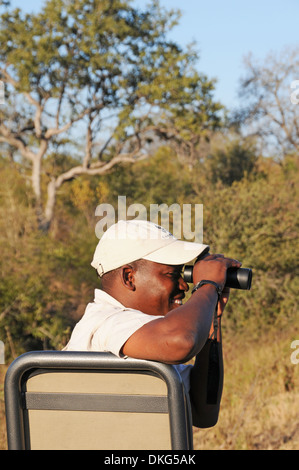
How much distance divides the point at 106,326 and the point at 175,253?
28cm

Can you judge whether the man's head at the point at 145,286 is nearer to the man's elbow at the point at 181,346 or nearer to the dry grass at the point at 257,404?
the man's elbow at the point at 181,346

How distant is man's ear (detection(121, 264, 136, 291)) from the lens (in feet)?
5.12

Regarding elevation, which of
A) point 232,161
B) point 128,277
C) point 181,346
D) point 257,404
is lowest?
point 257,404

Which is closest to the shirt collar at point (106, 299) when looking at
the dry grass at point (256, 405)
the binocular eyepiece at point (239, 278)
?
the binocular eyepiece at point (239, 278)

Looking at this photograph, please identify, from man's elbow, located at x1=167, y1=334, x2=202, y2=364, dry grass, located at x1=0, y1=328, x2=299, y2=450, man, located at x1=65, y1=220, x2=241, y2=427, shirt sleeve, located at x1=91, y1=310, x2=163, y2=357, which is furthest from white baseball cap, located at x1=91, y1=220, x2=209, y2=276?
dry grass, located at x1=0, y1=328, x2=299, y2=450

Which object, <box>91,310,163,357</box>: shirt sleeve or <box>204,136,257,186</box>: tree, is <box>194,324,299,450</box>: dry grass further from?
<box>204,136,257,186</box>: tree

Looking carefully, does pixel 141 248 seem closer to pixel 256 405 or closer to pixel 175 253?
pixel 175 253

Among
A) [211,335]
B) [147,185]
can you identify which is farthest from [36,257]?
[147,185]

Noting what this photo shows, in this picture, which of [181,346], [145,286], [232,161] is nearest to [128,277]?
[145,286]

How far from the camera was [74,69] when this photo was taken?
20203 mm

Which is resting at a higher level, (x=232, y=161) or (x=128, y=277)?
(x=232, y=161)

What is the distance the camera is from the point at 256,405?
4984 millimetres

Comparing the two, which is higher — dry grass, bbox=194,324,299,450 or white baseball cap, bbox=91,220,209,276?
white baseball cap, bbox=91,220,209,276
